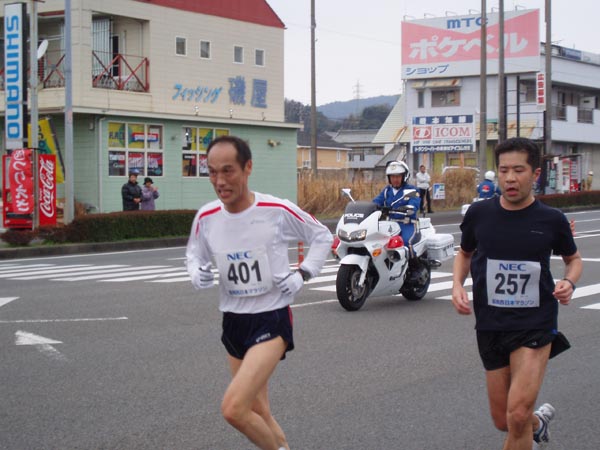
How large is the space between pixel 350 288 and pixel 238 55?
24054mm

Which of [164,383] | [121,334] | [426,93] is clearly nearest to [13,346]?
[121,334]

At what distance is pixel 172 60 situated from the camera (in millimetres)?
31766

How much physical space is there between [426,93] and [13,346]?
55288mm

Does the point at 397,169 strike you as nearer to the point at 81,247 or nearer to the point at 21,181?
the point at 81,247

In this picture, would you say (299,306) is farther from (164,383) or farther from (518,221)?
(518,221)

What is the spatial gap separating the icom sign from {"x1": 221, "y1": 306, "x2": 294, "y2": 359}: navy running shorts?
1518 inches

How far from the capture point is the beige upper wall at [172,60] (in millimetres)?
28719

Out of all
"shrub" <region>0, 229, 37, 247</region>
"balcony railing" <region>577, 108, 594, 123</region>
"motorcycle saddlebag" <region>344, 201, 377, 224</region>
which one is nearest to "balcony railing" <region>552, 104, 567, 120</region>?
"balcony railing" <region>577, 108, 594, 123</region>

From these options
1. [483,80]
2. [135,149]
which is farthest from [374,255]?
[483,80]

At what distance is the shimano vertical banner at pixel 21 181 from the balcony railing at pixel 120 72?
762 centimetres

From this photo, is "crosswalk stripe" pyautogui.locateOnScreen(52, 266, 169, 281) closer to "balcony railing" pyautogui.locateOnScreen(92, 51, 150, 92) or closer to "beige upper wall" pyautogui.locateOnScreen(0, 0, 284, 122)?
"beige upper wall" pyautogui.locateOnScreen(0, 0, 284, 122)

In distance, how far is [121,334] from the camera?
387 inches

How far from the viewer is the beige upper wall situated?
28.7 meters

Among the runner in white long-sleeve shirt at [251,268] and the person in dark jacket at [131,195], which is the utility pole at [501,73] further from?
the runner in white long-sleeve shirt at [251,268]
